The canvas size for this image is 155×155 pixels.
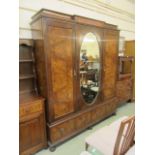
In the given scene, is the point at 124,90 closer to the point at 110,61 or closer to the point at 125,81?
the point at 125,81

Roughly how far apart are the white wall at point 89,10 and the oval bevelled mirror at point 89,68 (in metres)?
0.85

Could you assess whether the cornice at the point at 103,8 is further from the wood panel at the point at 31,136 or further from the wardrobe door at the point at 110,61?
the wood panel at the point at 31,136

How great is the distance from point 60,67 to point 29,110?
0.76m

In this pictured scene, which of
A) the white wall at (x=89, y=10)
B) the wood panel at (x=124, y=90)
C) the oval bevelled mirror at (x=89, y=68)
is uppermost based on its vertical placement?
the white wall at (x=89, y=10)

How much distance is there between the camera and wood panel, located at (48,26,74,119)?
2079 millimetres

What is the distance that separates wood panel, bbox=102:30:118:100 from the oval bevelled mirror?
0.19m

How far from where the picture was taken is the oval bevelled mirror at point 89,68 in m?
2.64

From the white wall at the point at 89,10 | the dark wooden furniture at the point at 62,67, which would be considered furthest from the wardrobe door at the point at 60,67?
the white wall at the point at 89,10

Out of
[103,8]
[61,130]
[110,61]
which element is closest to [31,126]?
[61,130]

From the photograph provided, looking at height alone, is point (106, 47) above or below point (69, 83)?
above
